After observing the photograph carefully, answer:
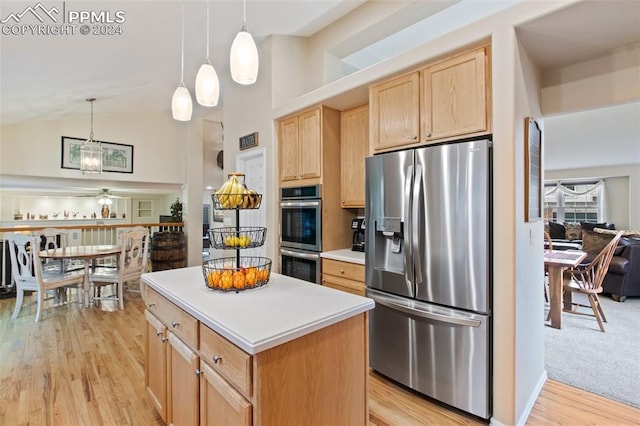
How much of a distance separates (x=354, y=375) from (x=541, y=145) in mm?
2072

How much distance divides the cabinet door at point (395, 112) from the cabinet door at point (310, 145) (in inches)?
28.6

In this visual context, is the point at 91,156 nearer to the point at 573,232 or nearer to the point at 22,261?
the point at 22,261

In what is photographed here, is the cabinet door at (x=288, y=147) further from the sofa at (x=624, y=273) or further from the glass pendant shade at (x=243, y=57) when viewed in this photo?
the sofa at (x=624, y=273)

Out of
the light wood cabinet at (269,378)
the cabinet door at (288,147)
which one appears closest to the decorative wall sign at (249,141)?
the cabinet door at (288,147)

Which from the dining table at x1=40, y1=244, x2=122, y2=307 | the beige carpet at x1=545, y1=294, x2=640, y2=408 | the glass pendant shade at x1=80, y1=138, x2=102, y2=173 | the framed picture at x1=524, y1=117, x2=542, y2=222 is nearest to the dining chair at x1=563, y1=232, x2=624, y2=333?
the beige carpet at x1=545, y1=294, x2=640, y2=408

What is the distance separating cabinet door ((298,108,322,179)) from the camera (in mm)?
3037

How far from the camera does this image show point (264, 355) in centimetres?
101

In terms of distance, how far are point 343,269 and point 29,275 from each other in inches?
154

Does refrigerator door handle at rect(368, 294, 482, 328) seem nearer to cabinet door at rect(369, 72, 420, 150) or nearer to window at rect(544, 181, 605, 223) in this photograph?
cabinet door at rect(369, 72, 420, 150)

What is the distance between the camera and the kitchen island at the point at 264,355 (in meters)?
1.03

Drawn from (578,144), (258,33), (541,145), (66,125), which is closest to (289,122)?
(258,33)

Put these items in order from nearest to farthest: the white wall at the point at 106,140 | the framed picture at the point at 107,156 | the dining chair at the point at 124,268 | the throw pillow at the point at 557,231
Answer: the dining chair at the point at 124,268
the white wall at the point at 106,140
the framed picture at the point at 107,156
the throw pillow at the point at 557,231

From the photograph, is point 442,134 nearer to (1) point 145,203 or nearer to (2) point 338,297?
(2) point 338,297

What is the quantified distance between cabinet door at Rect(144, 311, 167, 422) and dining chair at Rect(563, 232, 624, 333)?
4173mm
